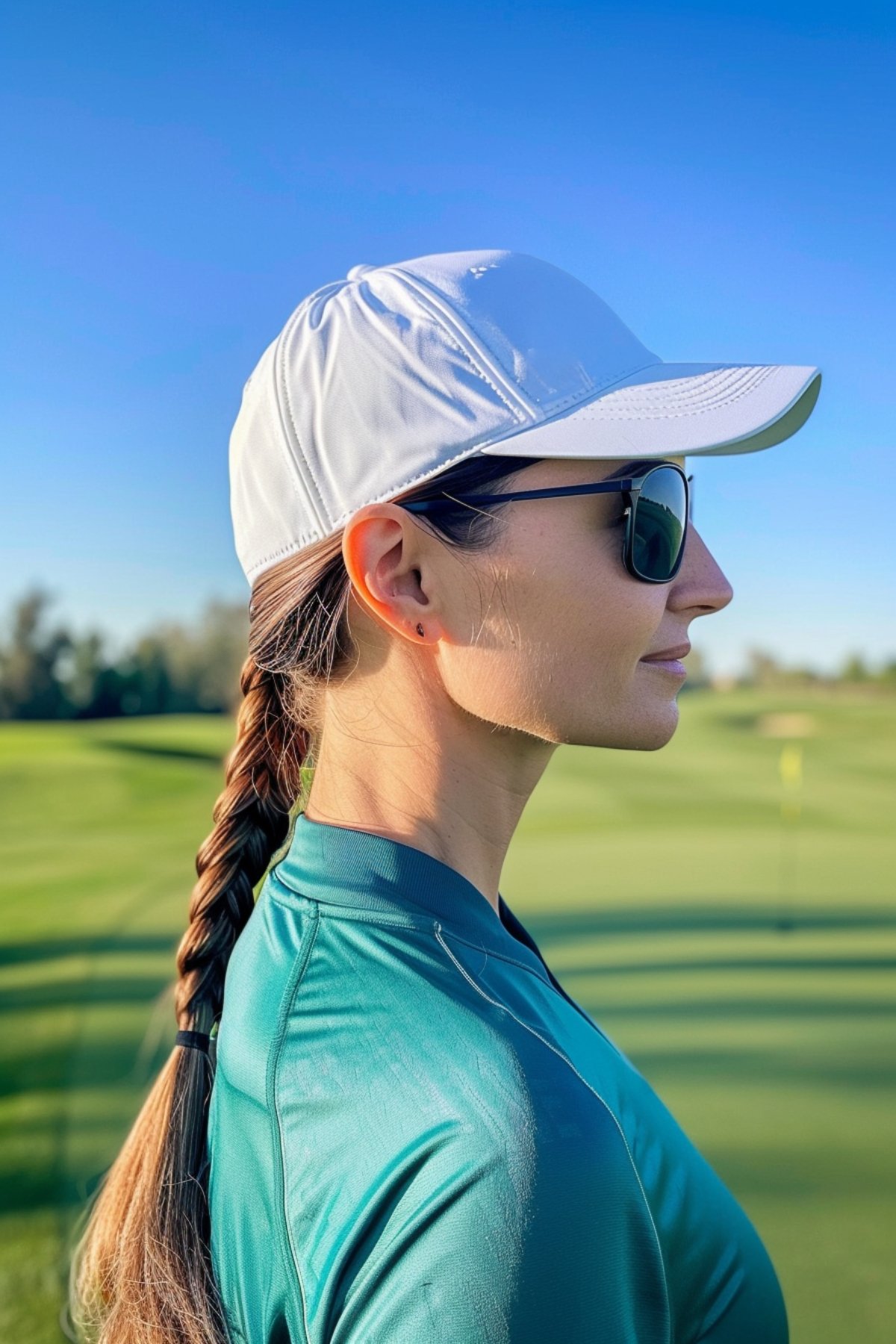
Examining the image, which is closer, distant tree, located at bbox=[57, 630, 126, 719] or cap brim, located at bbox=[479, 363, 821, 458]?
cap brim, located at bbox=[479, 363, 821, 458]

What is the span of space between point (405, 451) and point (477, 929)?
43cm

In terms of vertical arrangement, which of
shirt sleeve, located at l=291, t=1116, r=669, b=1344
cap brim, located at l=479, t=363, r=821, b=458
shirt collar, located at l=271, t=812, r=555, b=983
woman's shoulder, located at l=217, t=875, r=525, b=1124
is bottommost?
shirt sleeve, located at l=291, t=1116, r=669, b=1344

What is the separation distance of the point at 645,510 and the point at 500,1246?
63 centimetres

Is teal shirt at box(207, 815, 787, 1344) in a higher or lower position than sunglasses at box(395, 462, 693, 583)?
lower

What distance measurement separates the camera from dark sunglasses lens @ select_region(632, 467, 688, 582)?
103cm

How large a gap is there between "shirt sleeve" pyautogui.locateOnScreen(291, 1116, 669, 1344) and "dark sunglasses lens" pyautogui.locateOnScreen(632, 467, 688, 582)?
0.51 metres

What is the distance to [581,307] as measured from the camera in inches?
42.5

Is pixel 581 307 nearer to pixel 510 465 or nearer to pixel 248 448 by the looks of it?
pixel 510 465

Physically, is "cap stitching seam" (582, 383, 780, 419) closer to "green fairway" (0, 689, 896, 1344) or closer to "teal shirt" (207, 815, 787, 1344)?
"teal shirt" (207, 815, 787, 1344)

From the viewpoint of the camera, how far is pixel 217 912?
1.32 metres

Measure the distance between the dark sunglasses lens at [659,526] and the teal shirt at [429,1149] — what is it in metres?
0.34

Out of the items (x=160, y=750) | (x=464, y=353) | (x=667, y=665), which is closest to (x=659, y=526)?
(x=667, y=665)

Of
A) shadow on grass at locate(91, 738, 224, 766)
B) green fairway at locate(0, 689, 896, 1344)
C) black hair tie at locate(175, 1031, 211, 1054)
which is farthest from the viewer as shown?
shadow on grass at locate(91, 738, 224, 766)

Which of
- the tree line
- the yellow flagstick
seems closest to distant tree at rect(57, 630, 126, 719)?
the tree line
